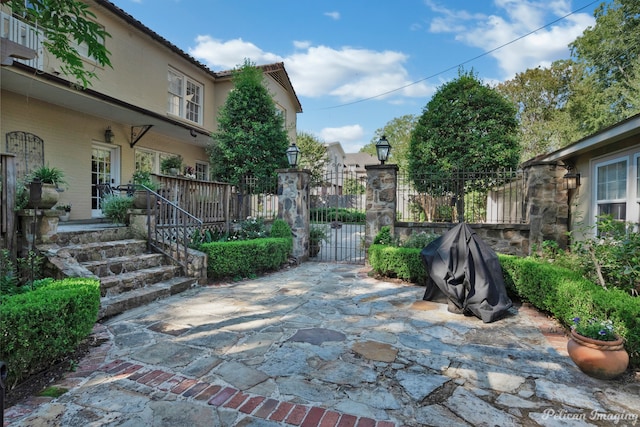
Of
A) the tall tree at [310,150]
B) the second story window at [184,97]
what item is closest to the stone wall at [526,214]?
the second story window at [184,97]

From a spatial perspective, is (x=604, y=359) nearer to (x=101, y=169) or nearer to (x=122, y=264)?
(x=122, y=264)

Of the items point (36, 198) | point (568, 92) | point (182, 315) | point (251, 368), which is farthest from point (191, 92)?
point (568, 92)

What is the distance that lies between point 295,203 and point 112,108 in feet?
15.6

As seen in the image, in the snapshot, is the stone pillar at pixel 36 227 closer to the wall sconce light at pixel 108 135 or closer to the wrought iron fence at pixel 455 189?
the wall sconce light at pixel 108 135

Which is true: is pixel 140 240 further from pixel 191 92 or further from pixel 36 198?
pixel 191 92

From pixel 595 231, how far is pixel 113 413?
7.52 meters

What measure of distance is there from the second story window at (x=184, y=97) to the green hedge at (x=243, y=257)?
22.8 ft

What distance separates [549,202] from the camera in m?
6.65

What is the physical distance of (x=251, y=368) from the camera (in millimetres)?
2789

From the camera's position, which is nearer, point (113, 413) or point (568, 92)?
point (113, 413)

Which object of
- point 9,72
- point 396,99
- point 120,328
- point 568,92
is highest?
point 568,92

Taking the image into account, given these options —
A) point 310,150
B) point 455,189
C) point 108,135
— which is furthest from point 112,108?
point 310,150

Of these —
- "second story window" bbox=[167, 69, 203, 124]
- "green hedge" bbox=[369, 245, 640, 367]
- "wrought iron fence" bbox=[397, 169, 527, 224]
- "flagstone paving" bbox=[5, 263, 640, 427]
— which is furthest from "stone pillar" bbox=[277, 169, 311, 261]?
"second story window" bbox=[167, 69, 203, 124]

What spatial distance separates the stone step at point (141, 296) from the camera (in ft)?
13.3
